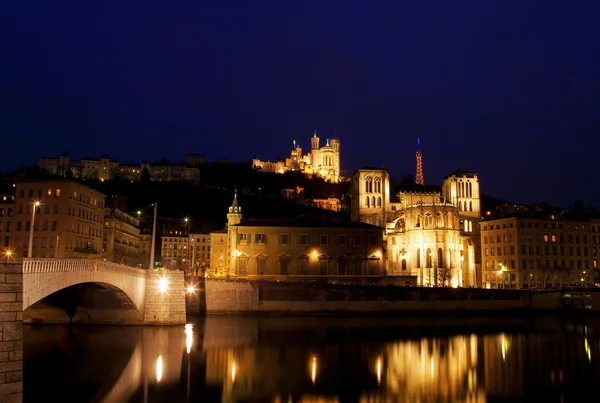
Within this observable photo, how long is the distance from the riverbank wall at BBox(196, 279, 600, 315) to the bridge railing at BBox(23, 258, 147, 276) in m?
26.9

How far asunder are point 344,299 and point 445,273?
90.4 ft

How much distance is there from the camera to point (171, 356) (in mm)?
39125

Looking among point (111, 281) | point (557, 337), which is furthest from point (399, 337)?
point (111, 281)

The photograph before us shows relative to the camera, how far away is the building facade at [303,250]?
85.6m

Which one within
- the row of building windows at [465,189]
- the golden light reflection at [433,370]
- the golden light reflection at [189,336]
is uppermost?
the row of building windows at [465,189]

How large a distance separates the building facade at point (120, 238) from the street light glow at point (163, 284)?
121 ft

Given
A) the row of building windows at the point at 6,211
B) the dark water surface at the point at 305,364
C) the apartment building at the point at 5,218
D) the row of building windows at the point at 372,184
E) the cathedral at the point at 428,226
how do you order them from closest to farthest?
1. the dark water surface at the point at 305,364
2. the apartment building at the point at 5,218
3. the row of building windows at the point at 6,211
4. the cathedral at the point at 428,226
5. the row of building windows at the point at 372,184

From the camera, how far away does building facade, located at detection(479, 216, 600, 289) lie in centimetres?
9550

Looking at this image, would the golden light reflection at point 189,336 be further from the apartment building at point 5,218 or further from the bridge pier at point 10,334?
the apartment building at point 5,218

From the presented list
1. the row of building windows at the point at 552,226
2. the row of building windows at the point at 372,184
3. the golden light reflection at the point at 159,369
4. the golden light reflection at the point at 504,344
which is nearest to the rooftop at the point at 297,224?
the row of building windows at the point at 552,226

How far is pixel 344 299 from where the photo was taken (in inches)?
2906

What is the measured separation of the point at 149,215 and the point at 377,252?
270 ft

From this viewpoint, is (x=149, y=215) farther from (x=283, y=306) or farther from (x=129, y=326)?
(x=129, y=326)

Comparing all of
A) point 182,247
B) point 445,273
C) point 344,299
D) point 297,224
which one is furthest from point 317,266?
point 182,247
